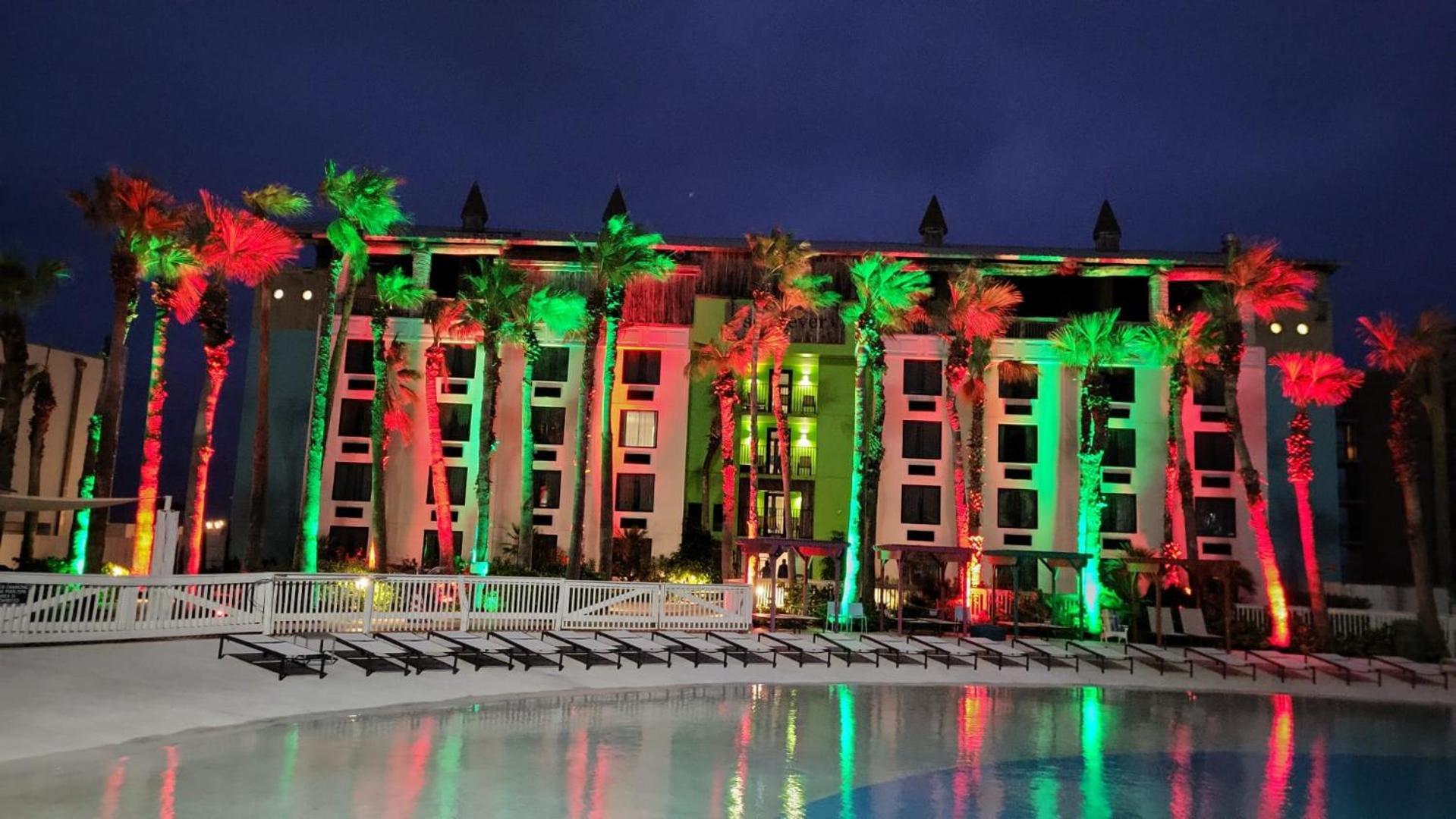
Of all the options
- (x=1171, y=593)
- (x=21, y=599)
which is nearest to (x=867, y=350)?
(x=1171, y=593)

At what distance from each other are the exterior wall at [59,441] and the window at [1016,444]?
3533 cm

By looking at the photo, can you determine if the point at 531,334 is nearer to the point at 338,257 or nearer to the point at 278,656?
the point at 338,257

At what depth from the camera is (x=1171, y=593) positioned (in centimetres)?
3556

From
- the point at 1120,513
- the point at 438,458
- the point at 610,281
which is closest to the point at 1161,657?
the point at 1120,513

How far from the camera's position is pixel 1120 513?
132 feet

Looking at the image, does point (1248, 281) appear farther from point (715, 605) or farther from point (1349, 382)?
point (715, 605)

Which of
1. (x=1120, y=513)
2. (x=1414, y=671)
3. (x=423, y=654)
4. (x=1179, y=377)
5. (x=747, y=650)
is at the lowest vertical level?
(x=1414, y=671)

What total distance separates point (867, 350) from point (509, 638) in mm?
18123

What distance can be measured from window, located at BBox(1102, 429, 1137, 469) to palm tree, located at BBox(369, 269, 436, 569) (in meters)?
26.1

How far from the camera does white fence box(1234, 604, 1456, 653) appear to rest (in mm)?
31578

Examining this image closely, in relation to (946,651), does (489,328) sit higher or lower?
higher

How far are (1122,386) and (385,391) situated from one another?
27.5m

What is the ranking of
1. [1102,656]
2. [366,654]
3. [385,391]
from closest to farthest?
[366,654] < [1102,656] < [385,391]

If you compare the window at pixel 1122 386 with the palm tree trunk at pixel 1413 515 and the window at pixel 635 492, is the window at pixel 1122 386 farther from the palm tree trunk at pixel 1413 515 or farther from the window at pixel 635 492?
the window at pixel 635 492
